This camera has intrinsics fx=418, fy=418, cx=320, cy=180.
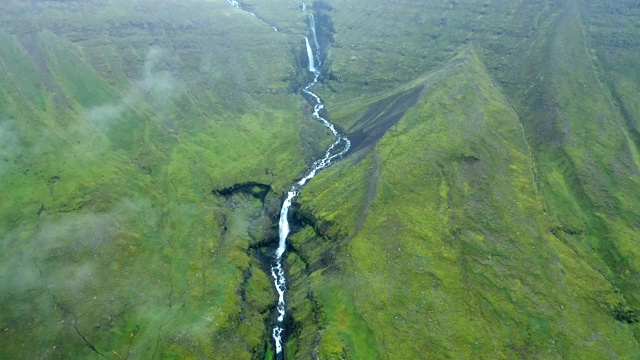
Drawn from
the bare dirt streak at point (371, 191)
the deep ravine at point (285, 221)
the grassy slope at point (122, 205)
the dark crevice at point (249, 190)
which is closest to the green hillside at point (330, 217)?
the bare dirt streak at point (371, 191)

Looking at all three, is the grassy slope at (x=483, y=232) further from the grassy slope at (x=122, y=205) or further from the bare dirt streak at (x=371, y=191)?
the grassy slope at (x=122, y=205)

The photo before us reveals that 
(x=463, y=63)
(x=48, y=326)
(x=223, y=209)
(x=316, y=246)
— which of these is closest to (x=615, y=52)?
(x=463, y=63)

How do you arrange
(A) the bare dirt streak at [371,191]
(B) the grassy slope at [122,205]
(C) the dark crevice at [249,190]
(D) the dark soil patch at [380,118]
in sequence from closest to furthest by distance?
(B) the grassy slope at [122,205] < (A) the bare dirt streak at [371,191] < (C) the dark crevice at [249,190] < (D) the dark soil patch at [380,118]

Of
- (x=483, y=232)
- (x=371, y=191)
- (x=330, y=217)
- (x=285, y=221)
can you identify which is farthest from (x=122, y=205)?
(x=483, y=232)

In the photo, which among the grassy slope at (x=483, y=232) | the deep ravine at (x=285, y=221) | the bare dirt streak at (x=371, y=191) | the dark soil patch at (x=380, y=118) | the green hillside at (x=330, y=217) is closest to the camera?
the grassy slope at (x=483, y=232)

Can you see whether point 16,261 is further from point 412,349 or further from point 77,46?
point 77,46

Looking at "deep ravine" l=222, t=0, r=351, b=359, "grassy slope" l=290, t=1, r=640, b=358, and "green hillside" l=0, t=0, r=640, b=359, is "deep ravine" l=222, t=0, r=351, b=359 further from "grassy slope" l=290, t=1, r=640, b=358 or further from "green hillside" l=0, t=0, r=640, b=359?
"grassy slope" l=290, t=1, r=640, b=358

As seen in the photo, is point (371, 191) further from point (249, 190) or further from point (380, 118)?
point (380, 118)
